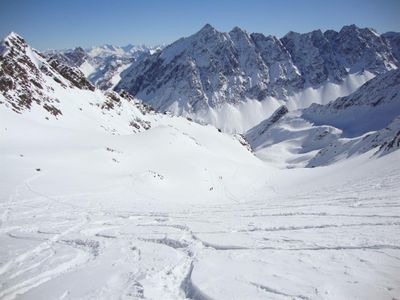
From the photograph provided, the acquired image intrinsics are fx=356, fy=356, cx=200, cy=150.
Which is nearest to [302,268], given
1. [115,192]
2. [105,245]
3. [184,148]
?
[105,245]

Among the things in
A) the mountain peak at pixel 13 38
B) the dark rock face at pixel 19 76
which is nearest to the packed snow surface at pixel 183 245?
the dark rock face at pixel 19 76

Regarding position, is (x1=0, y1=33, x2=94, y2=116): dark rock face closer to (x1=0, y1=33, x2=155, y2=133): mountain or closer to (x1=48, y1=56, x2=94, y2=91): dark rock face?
(x1=0, y1=33, x2=155, y2=133): mountain

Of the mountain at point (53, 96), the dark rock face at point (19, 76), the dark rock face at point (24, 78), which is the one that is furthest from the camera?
the mountain at point (53, 96)

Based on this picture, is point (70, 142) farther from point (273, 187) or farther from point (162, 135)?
point (273, 187)

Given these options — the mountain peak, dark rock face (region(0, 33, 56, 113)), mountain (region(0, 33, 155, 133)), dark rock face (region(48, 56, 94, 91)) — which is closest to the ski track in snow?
mountain (region(0, 33, 155, 133))

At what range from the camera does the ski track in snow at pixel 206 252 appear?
8734 millimetres

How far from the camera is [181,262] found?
414 inches

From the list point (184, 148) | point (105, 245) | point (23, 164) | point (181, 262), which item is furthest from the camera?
point (184, 148)

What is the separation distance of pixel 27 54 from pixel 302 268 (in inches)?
3000

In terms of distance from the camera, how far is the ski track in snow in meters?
8.73

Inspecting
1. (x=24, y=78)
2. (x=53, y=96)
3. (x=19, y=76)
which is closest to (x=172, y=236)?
(x=19, y=76)

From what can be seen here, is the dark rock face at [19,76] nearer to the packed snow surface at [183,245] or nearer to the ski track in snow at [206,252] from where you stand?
the packed snow surface at [183,245]

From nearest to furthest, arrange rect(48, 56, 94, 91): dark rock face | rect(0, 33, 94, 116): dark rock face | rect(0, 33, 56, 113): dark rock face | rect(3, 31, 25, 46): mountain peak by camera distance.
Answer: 1. rect(0, 33, 56, 113): dark rock face
2. rect(0, 33, 94, 116): dark rock face
3. rect(3, 31, 25, 46): mountain peak
4. rect(48, 56, 94, 91): dark rock face

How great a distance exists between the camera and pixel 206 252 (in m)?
11.3
